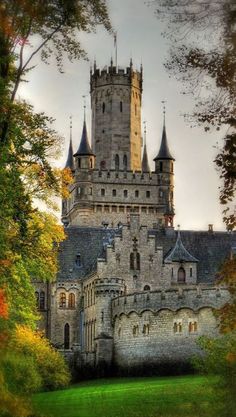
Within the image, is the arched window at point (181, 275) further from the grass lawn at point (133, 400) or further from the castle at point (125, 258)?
the grass lawn at point (133, 400)

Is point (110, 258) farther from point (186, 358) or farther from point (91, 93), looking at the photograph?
point (91, 93)

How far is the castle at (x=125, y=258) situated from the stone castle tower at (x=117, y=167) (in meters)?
0.11

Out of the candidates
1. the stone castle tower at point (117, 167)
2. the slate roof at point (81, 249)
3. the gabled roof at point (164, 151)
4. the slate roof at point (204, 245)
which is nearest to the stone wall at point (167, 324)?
the slate roof at point (81, 249)

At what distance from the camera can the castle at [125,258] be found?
68.4 m

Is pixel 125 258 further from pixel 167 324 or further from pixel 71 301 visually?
pixel 167 324

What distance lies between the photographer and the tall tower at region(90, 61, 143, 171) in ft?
382

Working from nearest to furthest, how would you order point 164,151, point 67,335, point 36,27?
point 36,27
point 67,335
point 164,151

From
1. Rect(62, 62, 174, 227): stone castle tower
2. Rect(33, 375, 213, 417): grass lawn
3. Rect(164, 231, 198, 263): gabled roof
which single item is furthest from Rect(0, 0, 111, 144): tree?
Rect(62, 62, 174, 227): stone castle tower

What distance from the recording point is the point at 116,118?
384 feet

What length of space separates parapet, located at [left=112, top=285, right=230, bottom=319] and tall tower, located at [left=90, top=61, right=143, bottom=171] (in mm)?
45870

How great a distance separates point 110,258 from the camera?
8019cm

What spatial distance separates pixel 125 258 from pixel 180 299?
13.0 m

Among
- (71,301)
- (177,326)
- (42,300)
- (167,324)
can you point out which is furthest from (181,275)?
(177,326)

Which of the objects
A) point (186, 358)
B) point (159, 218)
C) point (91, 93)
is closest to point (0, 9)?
point (186, 358)
